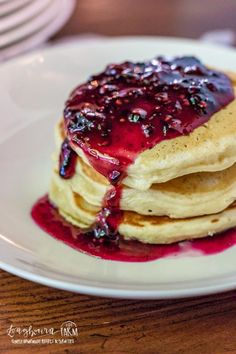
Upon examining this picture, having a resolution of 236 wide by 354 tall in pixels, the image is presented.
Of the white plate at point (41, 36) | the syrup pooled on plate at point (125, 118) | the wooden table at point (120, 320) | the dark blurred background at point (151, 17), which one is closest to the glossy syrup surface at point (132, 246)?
the syrup pooled on plate at point (125, 118)

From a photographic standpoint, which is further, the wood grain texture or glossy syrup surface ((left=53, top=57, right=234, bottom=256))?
glossy syrup surface ((left=53, top=57, right=234, bottom=256))

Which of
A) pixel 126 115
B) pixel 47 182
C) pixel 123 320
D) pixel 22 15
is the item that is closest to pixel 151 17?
pixel 22 15

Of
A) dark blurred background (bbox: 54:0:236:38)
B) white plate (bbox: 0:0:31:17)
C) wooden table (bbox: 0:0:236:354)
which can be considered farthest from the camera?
dark blurred background (bbox: 54:0:236:38)

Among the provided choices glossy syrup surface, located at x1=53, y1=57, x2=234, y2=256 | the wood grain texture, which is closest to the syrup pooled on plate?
glossy syrup surface, located at x1=53, y1=57, x2=234, y2=256

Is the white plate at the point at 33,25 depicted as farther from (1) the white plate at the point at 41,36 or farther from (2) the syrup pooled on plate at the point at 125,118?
(2) the syrup pooled on plate at the point at 125,118

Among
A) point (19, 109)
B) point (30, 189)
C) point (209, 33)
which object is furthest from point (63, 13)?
point (30, 189)

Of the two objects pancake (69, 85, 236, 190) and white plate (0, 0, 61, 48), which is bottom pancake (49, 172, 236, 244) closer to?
pancake (69, 85, 236, 190)
